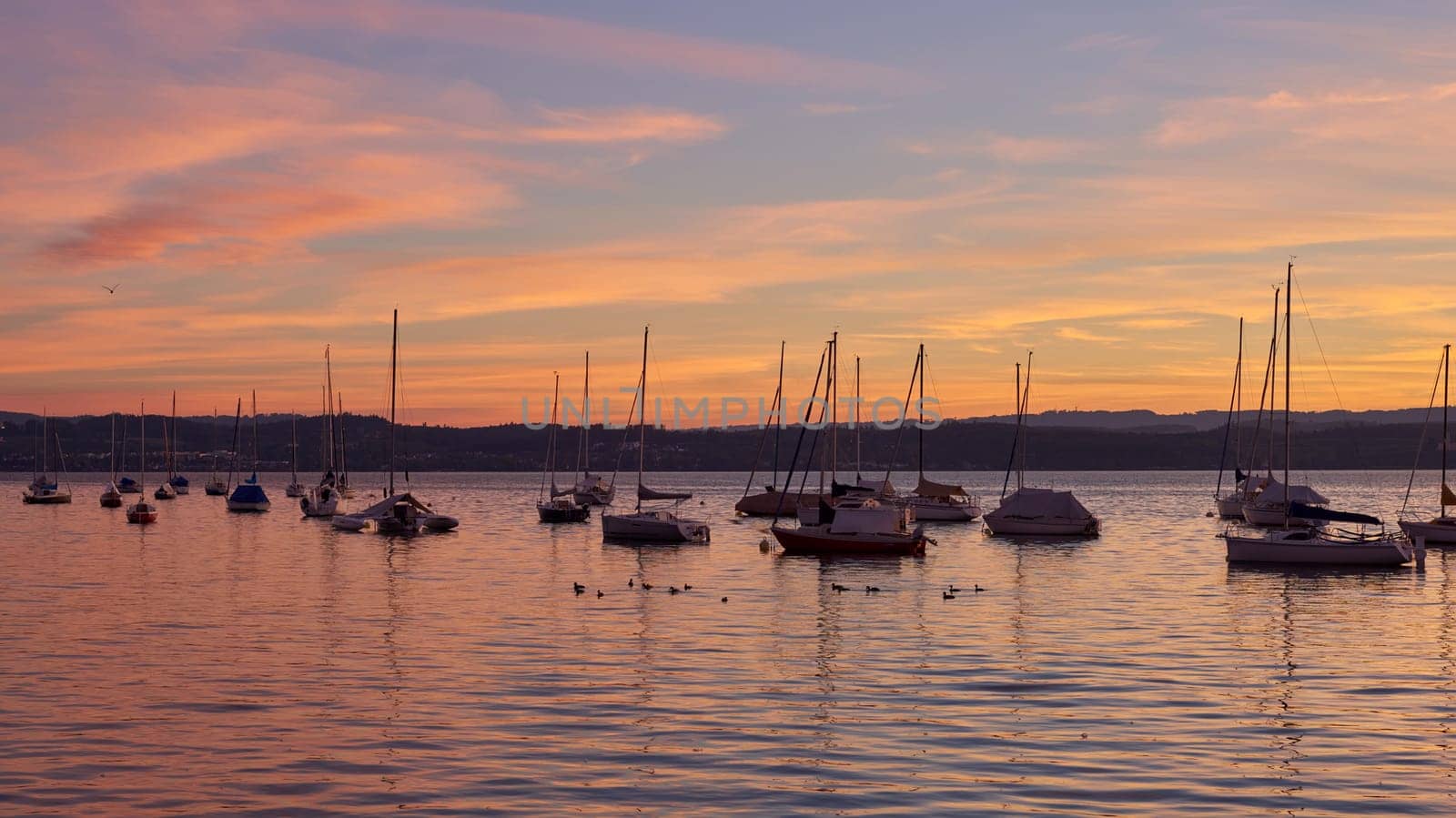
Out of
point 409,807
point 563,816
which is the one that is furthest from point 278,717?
point 563,816

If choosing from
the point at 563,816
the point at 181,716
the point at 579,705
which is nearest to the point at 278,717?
the point at 181,716

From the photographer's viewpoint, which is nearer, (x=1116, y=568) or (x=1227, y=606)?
(x=1227, y=606)

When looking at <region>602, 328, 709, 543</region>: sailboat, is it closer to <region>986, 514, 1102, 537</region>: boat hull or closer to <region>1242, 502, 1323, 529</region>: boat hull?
<region>986, 514, 1102, 537</region>: boat hull

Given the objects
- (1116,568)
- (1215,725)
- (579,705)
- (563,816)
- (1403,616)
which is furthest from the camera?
(1116,568)

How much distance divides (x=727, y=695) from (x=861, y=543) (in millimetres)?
46148

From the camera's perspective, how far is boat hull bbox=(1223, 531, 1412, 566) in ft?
223

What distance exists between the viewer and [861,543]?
7644cm

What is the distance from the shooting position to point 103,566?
72375 mm

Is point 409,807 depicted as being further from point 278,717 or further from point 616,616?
point 616,616

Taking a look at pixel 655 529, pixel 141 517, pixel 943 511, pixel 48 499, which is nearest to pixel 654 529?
pixel 655 529

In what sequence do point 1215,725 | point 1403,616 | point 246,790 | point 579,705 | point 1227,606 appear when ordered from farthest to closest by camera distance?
point 1227,606
point 1403,616
point 579,705
point 1215,725
point 246,790

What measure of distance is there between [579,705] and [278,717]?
228 inches

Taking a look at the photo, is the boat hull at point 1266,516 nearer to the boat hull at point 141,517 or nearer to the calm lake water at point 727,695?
the calm lake water at point 727,695

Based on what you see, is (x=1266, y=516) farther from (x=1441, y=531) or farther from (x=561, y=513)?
(x=561, y=513)
